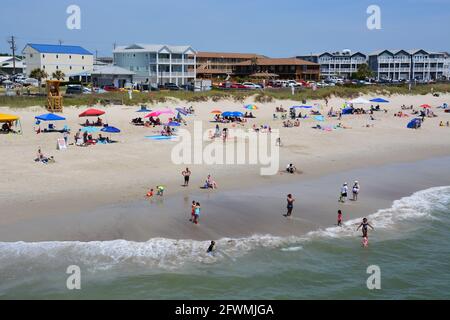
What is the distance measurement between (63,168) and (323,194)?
12.1m

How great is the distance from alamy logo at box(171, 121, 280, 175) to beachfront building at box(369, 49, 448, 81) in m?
87.5

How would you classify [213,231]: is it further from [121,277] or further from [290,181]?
[290,181]

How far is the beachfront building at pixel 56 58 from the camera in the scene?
7312cm

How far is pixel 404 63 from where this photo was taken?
116562mm

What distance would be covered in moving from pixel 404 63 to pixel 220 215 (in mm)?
108604

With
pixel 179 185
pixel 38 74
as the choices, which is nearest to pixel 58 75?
pixel 38 74

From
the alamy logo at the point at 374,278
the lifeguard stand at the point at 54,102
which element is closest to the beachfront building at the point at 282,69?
the lifeguard stand at the point at 54,102

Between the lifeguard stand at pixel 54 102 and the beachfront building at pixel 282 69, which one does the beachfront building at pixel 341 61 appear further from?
the lifeguard stand at pixel 54 102

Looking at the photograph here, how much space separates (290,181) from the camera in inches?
956

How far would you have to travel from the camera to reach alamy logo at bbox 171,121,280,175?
27484 mm

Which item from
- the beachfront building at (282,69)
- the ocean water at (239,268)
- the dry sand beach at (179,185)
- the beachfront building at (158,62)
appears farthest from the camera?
the beachfront building at (282,69)

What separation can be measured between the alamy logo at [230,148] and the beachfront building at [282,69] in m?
60.2

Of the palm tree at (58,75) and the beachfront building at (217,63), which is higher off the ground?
the beachfront building at (217,63)

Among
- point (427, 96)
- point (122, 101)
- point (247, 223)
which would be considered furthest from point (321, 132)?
point (427, 96)
